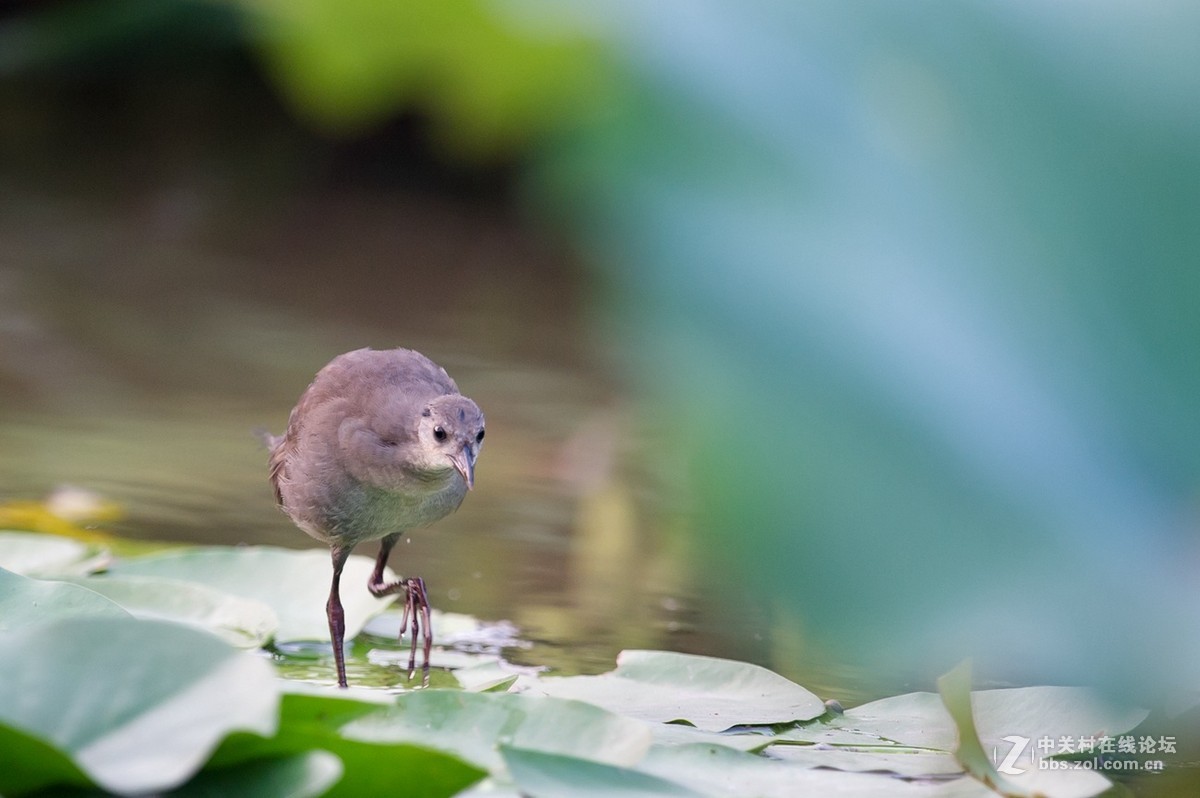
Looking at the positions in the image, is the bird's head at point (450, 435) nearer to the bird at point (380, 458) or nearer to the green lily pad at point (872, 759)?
the bird at point (380, 458)

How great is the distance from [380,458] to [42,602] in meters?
0.52

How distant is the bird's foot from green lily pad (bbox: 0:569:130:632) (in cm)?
42

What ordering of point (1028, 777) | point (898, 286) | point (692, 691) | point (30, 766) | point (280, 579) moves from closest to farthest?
1. point (898, 286)
2. point (30, 766)
3. point (1028, 777)
4. point (692, 691)
5. point (280, 579)

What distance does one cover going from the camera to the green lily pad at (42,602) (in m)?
1.59

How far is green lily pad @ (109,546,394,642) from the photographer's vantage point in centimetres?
206

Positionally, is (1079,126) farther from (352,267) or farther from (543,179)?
(352,267)

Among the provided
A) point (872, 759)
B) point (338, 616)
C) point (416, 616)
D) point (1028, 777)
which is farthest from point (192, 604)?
point (1028, 777)

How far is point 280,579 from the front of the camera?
84.7 inches

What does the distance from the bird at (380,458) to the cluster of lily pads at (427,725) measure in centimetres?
15

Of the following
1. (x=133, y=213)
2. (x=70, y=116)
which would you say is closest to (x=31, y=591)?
(x=133, y=213)

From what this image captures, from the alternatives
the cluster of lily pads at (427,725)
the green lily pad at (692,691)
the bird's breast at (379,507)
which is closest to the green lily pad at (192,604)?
the cluster of lily pads at (427,725)

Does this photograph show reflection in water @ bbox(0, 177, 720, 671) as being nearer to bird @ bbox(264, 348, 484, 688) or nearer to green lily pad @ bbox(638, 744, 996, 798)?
bird @ bbox(264, 348, 484, 688)

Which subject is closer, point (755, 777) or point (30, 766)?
point (30, 766)

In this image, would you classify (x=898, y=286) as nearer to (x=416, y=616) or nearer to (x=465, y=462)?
(x=465, y=462)
